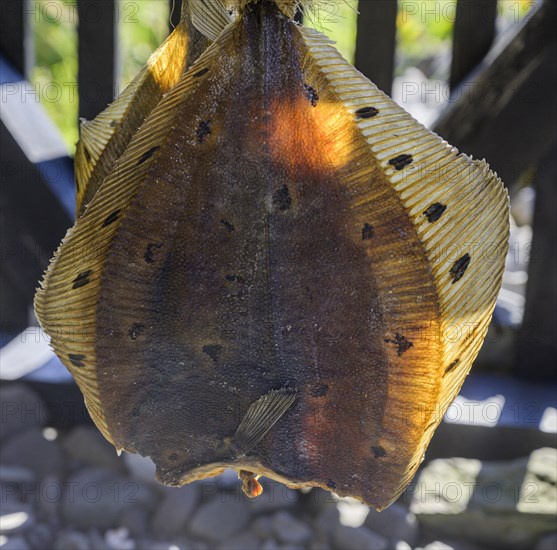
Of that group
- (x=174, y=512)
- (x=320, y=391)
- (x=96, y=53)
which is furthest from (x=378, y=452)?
(x=96, y=53)

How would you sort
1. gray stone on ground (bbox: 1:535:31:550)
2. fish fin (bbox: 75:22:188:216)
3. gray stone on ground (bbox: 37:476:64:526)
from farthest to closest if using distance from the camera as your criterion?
gray stone on ground (bbox: 37:476:64:526)
gray stone on ground (bbox: 1:535:31:550)
fish fin (bbox: 75:22:188:216)

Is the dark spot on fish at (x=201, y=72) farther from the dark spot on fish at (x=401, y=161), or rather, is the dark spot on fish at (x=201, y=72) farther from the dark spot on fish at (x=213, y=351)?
the dark spot on fish at (x=213, y=351)

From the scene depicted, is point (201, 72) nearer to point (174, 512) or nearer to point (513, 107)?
point (513, 107)

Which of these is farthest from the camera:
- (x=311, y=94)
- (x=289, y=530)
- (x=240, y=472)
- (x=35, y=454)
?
(x=35, y=454)

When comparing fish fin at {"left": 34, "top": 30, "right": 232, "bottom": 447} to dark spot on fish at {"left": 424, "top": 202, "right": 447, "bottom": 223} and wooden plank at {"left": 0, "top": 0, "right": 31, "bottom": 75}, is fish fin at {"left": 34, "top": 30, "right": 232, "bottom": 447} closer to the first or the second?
dark spot on fish at {"left": 424, "top": 202, "right": 447, "bottom": 223}

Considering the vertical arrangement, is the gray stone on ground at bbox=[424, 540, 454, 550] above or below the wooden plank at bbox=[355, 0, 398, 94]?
below

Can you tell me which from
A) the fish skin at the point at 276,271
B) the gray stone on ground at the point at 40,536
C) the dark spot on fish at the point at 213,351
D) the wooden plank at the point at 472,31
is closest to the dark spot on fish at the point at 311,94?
the fish skin at the point at 276,271

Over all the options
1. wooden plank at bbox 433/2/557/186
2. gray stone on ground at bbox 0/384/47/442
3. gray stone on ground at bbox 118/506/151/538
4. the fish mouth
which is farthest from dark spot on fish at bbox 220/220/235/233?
gray stone on ground at bbox 0/384/47/442
